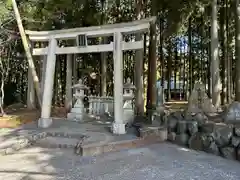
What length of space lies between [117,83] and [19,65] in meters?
9.83

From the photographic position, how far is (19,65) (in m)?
16.0

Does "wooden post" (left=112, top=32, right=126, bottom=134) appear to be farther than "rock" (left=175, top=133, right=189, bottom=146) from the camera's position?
Yes

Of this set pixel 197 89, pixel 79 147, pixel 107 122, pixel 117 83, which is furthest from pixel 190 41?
pixel 79 147

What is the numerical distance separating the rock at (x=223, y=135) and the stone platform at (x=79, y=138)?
4.65ft

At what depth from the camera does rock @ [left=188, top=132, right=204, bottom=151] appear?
23.3 feet

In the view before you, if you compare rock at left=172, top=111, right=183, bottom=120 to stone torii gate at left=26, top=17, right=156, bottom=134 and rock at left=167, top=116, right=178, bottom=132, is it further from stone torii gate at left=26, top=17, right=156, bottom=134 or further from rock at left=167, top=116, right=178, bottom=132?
stone torii gate at left=26, top=17, right=156, bottom=134

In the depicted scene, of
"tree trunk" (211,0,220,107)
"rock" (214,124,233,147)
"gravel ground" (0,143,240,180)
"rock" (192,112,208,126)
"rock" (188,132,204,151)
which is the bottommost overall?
"gravel ground" (0,143,240,180)

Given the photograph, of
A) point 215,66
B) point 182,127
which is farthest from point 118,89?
point 215,66

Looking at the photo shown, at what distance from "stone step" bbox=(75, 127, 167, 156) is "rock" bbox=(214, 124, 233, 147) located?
140 centimetres

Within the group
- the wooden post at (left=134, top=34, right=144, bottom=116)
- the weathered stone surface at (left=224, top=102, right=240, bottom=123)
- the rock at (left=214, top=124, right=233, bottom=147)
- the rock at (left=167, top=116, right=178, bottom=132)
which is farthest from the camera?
the wooden post at (left=134, top=34, right=144, bottom=116)

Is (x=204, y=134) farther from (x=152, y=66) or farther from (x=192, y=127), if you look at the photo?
(x=152, y=66)

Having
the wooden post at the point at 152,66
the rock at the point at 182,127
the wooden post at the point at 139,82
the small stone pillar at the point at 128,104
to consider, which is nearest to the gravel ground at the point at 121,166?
the rock at the point at 182,127

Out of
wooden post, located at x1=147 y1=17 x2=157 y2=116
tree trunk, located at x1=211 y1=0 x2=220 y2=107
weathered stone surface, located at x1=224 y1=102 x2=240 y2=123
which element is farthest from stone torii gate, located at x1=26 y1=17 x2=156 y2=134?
wooden post, located at x1=147 y1=17 x2=157 y2=116

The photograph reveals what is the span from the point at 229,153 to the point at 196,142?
892mm
